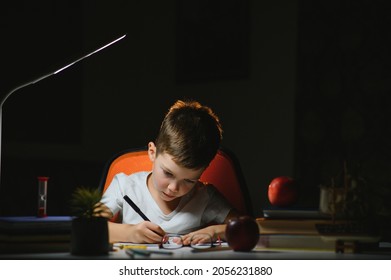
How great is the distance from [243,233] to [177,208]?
1.89 feet

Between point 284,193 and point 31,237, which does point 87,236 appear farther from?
point 284,193

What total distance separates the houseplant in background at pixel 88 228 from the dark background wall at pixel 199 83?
6.78 feet

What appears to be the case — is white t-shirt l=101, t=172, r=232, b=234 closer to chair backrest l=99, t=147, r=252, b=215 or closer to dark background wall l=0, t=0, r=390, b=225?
chair backrest l=99, t=147, r=252, b=215

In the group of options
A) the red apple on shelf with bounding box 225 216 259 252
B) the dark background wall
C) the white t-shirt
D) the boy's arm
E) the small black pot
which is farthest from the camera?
the dark background wall

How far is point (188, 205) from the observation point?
172 centimetres

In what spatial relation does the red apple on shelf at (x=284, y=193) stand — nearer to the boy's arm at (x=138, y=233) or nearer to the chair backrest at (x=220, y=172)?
the boy's arm at (x=138, y=233)

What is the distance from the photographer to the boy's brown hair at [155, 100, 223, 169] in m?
1.60

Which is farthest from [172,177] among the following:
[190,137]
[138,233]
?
[138,233]

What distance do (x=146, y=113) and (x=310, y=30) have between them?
1.18 m

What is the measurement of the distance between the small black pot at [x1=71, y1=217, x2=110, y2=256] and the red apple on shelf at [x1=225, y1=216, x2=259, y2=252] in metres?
0.26

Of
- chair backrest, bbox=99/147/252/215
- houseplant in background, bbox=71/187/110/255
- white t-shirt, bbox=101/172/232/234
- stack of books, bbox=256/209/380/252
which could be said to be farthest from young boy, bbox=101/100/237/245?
houseplant in background, bbox=71/187/110/255

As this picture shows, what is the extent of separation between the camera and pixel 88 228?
106cm
